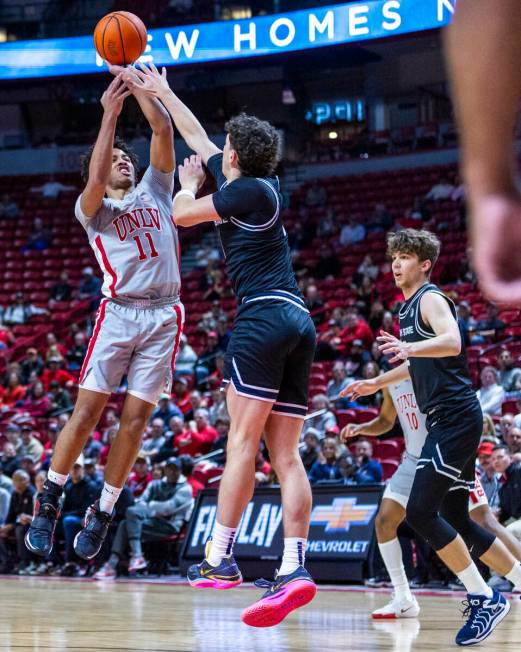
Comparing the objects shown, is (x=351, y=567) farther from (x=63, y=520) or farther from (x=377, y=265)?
(x=377, y=265)

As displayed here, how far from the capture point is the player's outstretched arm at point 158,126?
523cm

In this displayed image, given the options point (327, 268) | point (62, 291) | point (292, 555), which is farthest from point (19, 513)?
point (62, 291)

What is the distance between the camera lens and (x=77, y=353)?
1888cm

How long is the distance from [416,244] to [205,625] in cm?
258

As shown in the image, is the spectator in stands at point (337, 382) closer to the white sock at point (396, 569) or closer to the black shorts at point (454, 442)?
the white sock at point (396, 569)

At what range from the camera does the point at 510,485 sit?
9766 millimetres

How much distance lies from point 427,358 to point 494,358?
8478 mm

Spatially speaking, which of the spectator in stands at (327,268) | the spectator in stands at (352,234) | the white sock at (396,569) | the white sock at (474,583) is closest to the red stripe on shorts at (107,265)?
the white sock at (474,583)

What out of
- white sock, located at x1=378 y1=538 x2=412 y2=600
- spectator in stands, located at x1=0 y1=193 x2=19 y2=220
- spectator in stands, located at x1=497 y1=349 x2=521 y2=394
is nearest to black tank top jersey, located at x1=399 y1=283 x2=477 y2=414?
white sock, located at x1=378 y1=538 x2=412 y2=600

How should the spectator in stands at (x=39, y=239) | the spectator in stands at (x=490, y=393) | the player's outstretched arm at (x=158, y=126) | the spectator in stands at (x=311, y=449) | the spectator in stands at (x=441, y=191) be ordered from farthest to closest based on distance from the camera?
the spectator in stands at (x=39, y=239), the spectator in stands at (x=441, y=191), the spectator in stands at (x=490, y=393), the spectator in stands at (x=311, y=449), the player's outstretched arm at (x=158, y=126)

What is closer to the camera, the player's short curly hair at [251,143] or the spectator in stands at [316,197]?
the player's short curly hair at [251,143]

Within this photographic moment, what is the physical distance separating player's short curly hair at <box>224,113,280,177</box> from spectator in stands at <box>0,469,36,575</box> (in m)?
9.09

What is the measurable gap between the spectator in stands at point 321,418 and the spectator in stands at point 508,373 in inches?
85.9

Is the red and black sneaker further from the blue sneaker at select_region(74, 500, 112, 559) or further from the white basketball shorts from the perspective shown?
the white basketball shorts
